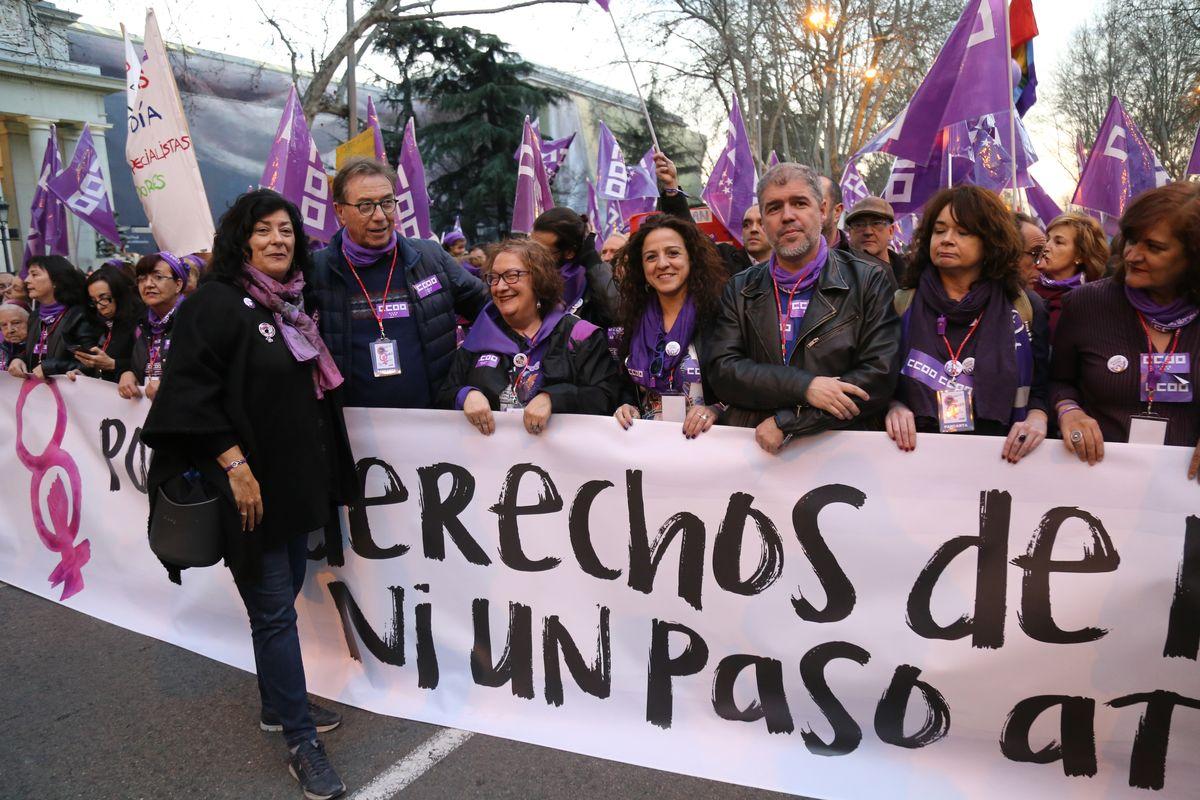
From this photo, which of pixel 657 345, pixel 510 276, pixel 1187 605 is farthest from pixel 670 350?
pixel 1187 605

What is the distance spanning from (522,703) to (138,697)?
1630 mm

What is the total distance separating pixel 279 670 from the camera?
2.89m

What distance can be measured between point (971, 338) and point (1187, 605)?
959 mm

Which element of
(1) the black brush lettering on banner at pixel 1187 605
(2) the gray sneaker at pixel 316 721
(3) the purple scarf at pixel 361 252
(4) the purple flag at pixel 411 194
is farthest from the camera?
(4) the purple flag at pixel 411 194

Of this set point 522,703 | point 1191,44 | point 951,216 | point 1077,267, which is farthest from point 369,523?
point 1191,44

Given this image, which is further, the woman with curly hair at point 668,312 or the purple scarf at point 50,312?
the purple scarf at point 50,312

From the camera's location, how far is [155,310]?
180 inches

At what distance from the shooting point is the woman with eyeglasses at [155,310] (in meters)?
4.44

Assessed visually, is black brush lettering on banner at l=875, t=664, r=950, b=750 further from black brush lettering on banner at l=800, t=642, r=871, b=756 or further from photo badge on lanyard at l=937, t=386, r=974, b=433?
photo badge on lanyard at l=937, t=386, r=974, b=433

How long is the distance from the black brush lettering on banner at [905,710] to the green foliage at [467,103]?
25626mm

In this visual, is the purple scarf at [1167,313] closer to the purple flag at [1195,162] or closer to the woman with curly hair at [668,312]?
the woman with curly hair at [668,312]

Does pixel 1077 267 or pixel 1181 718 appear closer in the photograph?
pixel 1181 718

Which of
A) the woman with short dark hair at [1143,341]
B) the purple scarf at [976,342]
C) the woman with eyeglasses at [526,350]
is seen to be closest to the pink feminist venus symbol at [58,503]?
the woman with eyeglasses at [526,350]

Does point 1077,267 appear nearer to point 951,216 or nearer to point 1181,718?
point 951,216
